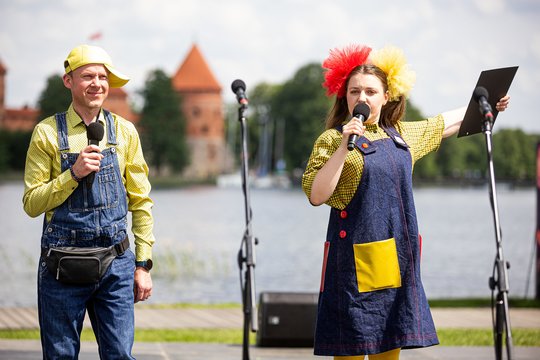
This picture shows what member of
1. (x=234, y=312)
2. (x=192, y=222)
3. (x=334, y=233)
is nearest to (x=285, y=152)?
(x=192, y=222)

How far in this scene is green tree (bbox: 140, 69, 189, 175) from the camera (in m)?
104

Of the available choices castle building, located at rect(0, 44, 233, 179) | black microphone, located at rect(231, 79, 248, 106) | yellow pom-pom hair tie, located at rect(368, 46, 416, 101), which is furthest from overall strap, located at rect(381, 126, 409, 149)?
castle building, located at rect(0, 44, 233, 179)

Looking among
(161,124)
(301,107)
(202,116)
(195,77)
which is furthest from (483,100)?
(195,77)

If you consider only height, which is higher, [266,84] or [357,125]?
[266,84]

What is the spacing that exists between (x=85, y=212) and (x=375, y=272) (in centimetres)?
122

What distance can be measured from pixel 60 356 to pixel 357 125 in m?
1.51

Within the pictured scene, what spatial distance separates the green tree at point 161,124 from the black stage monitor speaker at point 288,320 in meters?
96.7

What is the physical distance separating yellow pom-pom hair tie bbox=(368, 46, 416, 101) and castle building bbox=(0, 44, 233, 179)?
117 m

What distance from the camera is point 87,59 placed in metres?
3.96

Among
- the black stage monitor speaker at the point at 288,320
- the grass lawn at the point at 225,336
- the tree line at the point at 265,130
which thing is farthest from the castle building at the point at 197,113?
the black stage monitor speaker at the point at 288,320

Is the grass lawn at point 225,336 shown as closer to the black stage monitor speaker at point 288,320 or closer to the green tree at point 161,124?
the black stage monitor speaker at point 288,320

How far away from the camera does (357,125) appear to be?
379 centimetres

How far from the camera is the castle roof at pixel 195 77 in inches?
5148

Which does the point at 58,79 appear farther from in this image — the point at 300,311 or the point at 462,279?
the point at 300,311
